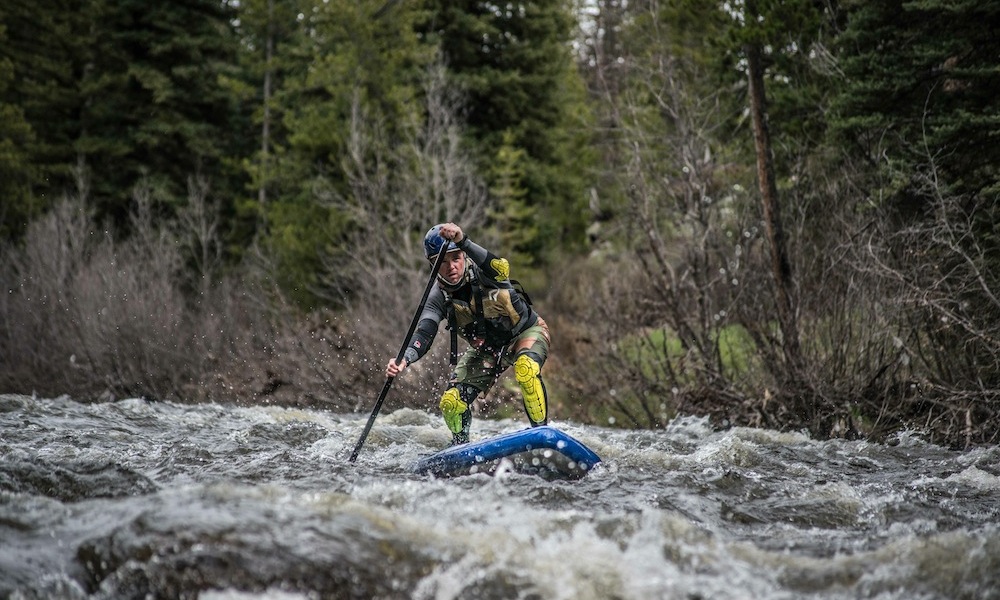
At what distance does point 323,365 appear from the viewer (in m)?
16.7

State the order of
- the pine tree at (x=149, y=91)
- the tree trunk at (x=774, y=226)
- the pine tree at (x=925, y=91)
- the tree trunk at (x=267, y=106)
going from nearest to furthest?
the pine tree at (x=925, y=91) < the tree trunk at (x=774, y=226) < the tree trunk at (x=267, y=106) < the pine tree at (x=149, y=91)

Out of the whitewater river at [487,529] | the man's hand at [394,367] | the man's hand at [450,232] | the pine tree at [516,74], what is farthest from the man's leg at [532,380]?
the pine tree at [516,74]

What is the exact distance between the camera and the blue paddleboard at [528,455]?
6988mm

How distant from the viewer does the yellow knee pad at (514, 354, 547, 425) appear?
8.09 m

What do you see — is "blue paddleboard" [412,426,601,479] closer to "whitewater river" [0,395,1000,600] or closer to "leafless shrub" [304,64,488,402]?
"whitewater river" [0,395,1000,600]

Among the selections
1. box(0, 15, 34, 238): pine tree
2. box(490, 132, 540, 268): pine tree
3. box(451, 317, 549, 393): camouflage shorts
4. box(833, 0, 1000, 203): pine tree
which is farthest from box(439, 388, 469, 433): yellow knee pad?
box(0, 15, 34, 238): pine tree

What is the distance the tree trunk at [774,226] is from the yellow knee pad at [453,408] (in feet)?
16.1

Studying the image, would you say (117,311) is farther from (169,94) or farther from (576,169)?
(576,169)

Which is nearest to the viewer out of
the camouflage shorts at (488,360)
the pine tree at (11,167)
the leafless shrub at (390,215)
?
the camouflage shorts at (488,360)

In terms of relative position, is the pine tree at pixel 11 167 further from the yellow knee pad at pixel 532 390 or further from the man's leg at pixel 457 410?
the yellow knee pad at pixel 532 390

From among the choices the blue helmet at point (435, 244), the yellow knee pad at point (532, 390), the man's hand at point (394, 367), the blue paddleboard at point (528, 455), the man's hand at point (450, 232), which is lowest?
the blue paddleboard at point (528, 455)

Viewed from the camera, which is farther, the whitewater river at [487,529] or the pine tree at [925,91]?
the pine tree at [925,91]

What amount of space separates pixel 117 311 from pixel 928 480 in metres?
16.8

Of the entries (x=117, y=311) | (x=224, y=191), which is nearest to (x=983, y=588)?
(x=117, y=311)
